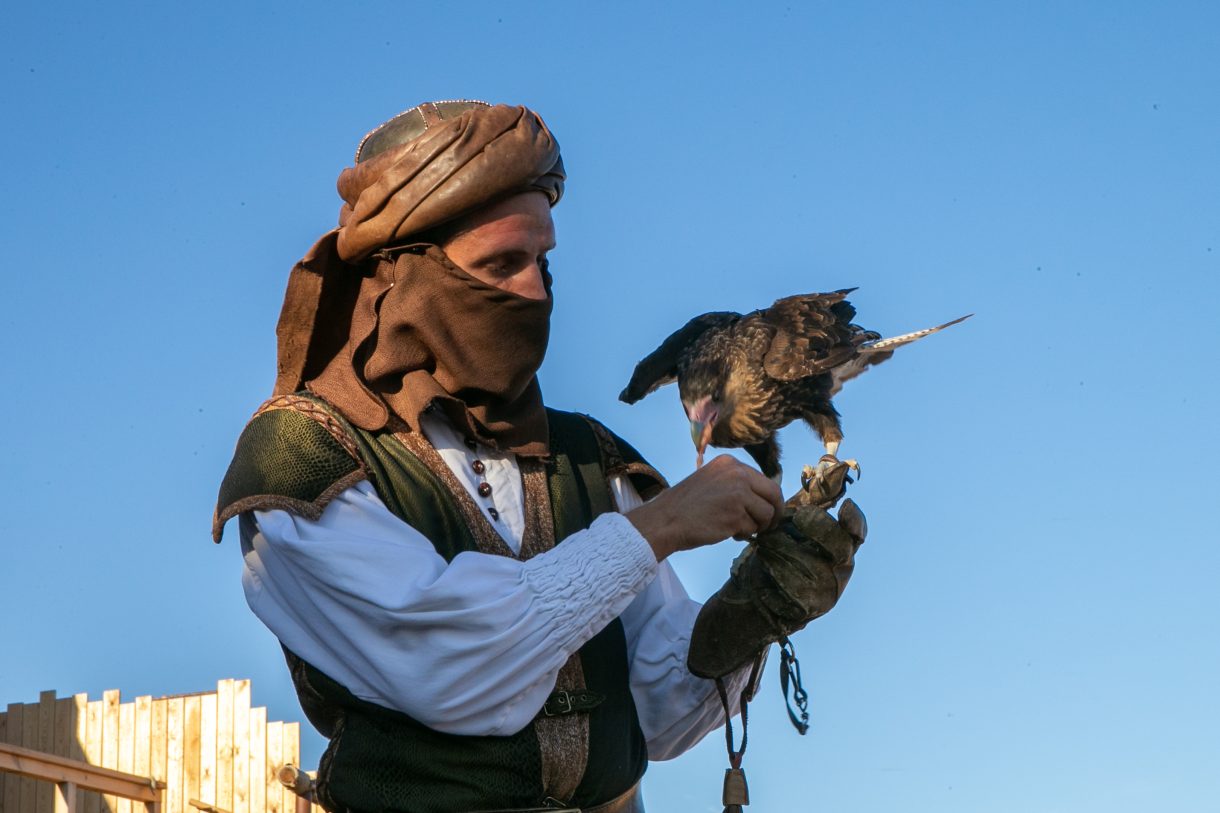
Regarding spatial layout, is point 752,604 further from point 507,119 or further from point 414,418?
point 507,119

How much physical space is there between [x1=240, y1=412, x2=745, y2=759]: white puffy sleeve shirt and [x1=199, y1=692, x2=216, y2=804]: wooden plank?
6527 millimetres

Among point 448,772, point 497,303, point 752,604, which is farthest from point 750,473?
point 448,772

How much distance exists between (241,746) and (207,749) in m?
0.29

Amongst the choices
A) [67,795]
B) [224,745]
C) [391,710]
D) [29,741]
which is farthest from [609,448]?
[29,741]

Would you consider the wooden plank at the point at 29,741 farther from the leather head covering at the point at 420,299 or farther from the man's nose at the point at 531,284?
the man's nose at the point at 531,284

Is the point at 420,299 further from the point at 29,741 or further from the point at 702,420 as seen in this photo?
the point at 29,741

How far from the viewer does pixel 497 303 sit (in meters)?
2.43

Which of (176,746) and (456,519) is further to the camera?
(176,746)

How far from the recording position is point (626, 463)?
281 cm

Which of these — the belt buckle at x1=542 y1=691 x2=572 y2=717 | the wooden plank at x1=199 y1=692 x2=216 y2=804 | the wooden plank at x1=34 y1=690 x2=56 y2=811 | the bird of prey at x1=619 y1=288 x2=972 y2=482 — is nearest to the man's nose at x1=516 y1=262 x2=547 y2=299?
the belt buckle at x1=542 y1=691 x2=572 y2=717

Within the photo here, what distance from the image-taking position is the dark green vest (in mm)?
2246

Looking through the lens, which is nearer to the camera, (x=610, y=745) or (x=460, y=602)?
(x=460, y=602)

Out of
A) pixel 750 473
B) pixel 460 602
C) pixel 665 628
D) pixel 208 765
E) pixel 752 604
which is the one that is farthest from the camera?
pixel 208 765

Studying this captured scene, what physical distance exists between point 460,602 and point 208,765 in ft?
22.6
